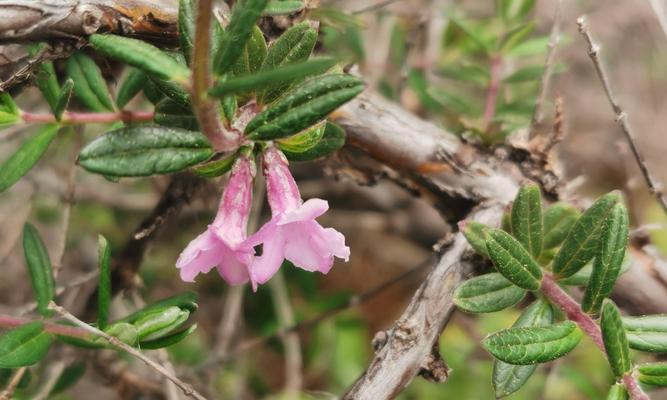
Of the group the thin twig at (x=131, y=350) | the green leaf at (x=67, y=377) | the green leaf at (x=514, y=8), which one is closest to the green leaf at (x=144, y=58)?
the thin twig at (x=131, y=350)

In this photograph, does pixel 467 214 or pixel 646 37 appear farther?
pixel 646 37

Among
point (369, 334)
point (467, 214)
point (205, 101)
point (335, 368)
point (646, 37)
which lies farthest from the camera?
point (646, 37)

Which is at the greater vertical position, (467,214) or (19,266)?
(467,214)

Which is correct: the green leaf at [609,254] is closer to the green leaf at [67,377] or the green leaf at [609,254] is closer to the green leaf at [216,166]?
the green leaf at [216,166]

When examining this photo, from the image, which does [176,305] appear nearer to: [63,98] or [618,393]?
[63,98]

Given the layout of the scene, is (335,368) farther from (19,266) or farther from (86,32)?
(86,32)

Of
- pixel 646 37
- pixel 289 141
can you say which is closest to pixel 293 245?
pixel 289 141

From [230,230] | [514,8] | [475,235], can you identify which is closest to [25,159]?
[230,230]

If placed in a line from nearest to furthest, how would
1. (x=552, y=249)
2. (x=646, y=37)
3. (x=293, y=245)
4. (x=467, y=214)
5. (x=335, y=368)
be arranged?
1. (x=293, y=245)
2. (x=552, y=249)
3. (x=467, y=214)
4. (x=335, y=368)
5. (x=646, y=37)

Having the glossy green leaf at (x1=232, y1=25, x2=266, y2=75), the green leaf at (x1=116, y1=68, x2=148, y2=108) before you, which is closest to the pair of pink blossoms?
the glossy green leaf at (x1=232, y1=25, x2=266, y2=75)
